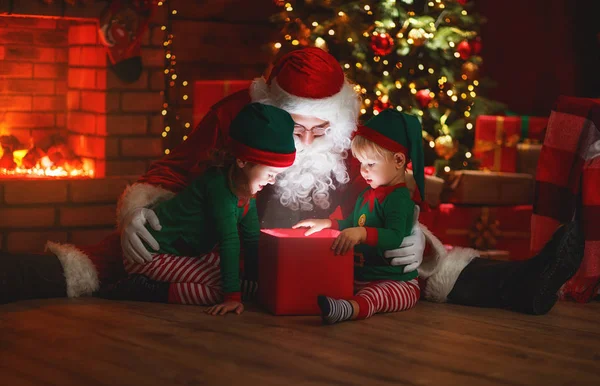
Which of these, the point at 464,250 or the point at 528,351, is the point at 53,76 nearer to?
the point at 464,250

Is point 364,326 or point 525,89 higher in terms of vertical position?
point 525,89

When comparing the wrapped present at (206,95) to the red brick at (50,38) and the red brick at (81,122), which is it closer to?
the red brick at (81,122)

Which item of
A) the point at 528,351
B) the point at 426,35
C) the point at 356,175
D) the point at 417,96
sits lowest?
the point at 528,351

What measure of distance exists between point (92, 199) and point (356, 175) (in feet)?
4.59

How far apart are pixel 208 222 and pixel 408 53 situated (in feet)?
7.19

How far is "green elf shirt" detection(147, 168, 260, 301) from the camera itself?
2686 millimetres

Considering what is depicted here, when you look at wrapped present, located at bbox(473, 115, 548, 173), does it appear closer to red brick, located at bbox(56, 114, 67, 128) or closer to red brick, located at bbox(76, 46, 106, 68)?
red brick, located at bbox(76, 46, 106, 68)

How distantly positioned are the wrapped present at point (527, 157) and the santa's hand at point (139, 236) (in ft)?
8.06

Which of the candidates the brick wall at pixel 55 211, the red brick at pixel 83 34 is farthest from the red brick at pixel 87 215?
the red brick at pixel 83 34

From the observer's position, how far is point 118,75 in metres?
3.90

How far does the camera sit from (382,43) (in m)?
4.38

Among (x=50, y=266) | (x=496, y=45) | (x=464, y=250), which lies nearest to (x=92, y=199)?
(x=50, y=266)

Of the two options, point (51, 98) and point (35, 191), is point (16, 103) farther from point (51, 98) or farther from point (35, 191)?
point (35, 191)

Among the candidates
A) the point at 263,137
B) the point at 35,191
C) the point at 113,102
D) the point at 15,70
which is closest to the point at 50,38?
the point at 15,70
